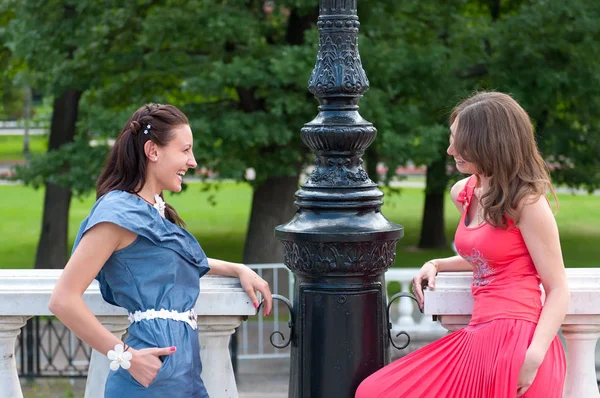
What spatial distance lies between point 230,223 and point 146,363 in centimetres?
2339

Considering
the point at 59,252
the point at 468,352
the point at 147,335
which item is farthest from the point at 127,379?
the point at 59,252

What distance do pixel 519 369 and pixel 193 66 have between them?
32.0ft

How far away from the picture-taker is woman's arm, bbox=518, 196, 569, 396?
3121 millimetres

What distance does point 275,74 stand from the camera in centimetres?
1161

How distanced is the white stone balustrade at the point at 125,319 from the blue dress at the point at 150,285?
430 millimetres

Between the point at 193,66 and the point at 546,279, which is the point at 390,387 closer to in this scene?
the point at 546,279

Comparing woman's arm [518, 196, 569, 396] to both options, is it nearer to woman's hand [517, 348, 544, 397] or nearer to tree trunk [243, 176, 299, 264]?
woman's hand [517, 348, 544, 397]

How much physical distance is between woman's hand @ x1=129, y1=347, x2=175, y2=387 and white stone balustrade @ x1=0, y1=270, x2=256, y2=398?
56 centimetres

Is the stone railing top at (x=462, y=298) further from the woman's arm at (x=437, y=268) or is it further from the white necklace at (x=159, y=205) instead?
the white necklace at (x=159, y=205)

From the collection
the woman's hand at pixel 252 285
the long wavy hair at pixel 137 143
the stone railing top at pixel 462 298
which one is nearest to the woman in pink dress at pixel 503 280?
the stone railing top at pixel 462 298

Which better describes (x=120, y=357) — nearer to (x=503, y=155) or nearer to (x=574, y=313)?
(x=503, y=155)

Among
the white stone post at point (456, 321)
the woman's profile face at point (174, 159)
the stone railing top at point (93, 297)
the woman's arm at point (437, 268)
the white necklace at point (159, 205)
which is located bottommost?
the white stone post at point (456, 321)

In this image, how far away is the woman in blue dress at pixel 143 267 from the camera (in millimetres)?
2887

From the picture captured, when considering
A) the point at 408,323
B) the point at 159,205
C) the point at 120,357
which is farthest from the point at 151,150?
the point at 408,323
